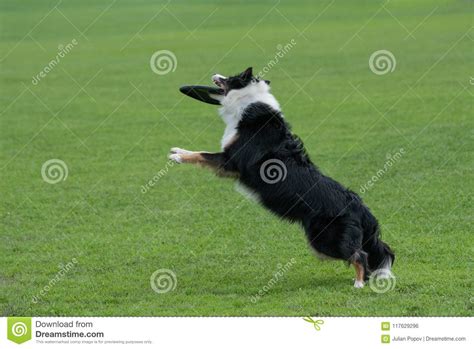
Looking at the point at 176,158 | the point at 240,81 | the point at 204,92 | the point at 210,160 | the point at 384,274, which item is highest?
the point at 240,81

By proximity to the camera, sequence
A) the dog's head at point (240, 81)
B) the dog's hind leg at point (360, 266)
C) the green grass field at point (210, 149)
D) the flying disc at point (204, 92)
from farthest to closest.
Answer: the flying disc at point (204, 92) → the dog's head at point (240, 81) → the green grass field at point (210, 149) → the dog's hind leg at point (360, 266)

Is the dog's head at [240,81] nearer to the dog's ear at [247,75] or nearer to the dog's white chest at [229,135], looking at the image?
the dog's ear at [247,75]

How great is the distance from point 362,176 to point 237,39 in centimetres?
1716

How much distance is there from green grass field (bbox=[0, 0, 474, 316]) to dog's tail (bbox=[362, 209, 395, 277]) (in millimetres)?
226

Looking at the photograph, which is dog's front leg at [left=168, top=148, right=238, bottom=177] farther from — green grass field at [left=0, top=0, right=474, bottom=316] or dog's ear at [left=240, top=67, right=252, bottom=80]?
green grass field at [left=0, top=0, right=474, bottom=316]

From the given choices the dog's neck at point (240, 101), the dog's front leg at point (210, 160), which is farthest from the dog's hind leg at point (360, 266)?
the dog's neck at point (240, 101)

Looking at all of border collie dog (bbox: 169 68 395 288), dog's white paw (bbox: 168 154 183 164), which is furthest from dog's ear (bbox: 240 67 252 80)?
dog's white paw (bbox: 168 154 183 164)

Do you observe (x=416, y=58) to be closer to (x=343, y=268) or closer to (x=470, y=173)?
(x=470, y=173)

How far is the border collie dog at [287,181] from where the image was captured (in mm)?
8055

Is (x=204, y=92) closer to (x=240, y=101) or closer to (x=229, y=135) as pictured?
(x=240, y=101)

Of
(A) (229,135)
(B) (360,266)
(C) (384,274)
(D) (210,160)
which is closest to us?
(B) (360,266)

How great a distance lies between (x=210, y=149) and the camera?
1641 cm

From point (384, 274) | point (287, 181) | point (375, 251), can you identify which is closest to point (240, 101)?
point (287, 181)

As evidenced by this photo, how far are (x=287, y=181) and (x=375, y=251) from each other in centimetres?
119
